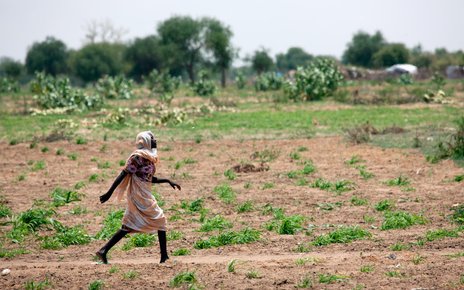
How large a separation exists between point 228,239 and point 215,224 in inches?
42.4

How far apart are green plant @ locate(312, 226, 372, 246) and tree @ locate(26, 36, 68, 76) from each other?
261 feet

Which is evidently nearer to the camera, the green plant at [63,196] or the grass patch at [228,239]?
the grass patch at [228,239]

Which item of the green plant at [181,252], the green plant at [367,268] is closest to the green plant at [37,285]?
the green plant at [181,252]

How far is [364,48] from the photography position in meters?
89.1

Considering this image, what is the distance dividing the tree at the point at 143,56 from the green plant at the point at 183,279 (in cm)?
6928

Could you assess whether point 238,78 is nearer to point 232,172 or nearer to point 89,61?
point 89,61

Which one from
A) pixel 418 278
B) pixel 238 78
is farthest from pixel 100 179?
pixel 238 78

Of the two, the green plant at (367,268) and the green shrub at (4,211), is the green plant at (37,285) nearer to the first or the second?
the green plant at (367,268)

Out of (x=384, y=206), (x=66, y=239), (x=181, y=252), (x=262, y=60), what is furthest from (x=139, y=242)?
(x=262, y=60)

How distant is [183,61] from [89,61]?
1082 centimetres

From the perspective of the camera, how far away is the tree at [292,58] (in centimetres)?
11994

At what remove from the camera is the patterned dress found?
27.8 feet

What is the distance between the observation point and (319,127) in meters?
26.1

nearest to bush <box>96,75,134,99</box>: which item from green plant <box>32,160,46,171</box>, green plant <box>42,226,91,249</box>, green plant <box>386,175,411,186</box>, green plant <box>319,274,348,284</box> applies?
green plant <box>32,160,46,171</box>
